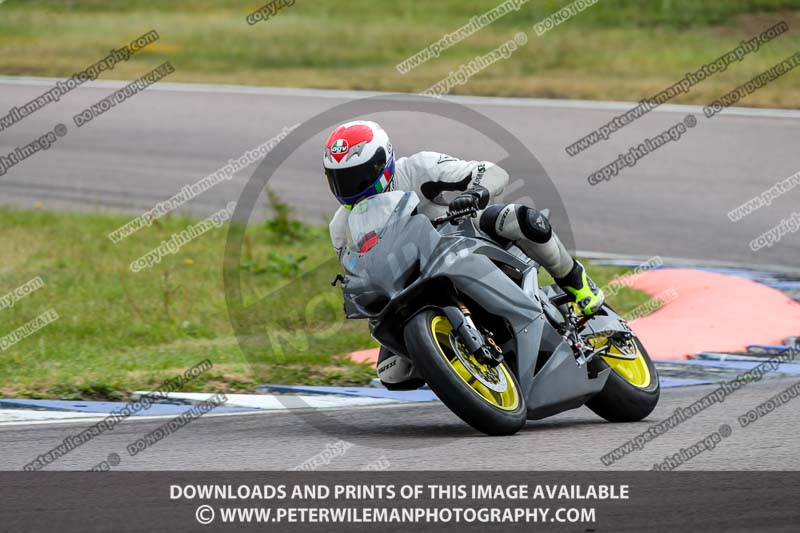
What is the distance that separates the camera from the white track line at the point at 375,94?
1825 cm

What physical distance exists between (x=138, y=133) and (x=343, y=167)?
12913 mm

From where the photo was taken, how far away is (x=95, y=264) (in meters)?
12.6

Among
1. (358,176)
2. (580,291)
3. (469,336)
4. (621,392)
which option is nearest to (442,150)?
(580,291)

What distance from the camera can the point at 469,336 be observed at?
6.18 meters

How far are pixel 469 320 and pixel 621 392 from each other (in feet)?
3.83

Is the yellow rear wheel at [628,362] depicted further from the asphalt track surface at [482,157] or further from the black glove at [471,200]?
the asphalt track surface at [482,157]

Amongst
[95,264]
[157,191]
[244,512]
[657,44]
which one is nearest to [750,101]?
[657,44]

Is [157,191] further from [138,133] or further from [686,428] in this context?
[686,428]

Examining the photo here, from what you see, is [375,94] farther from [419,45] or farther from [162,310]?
[162,310]

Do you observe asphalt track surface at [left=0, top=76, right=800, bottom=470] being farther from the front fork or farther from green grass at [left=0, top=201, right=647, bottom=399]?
green grass at [left=0, top=201, right=647, bottom=399]

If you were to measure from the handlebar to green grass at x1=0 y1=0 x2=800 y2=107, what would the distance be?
1314 centimetres

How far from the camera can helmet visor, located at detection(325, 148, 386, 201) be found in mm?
6484

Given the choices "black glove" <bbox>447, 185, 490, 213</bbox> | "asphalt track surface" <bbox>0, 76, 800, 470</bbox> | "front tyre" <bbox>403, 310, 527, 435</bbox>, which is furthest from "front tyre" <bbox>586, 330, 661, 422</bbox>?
"black glove" <bbox>447, 185, 490, 213</bbox>

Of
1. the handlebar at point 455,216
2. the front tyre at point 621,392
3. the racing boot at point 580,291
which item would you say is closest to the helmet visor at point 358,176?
the handlebar at point 455,216
